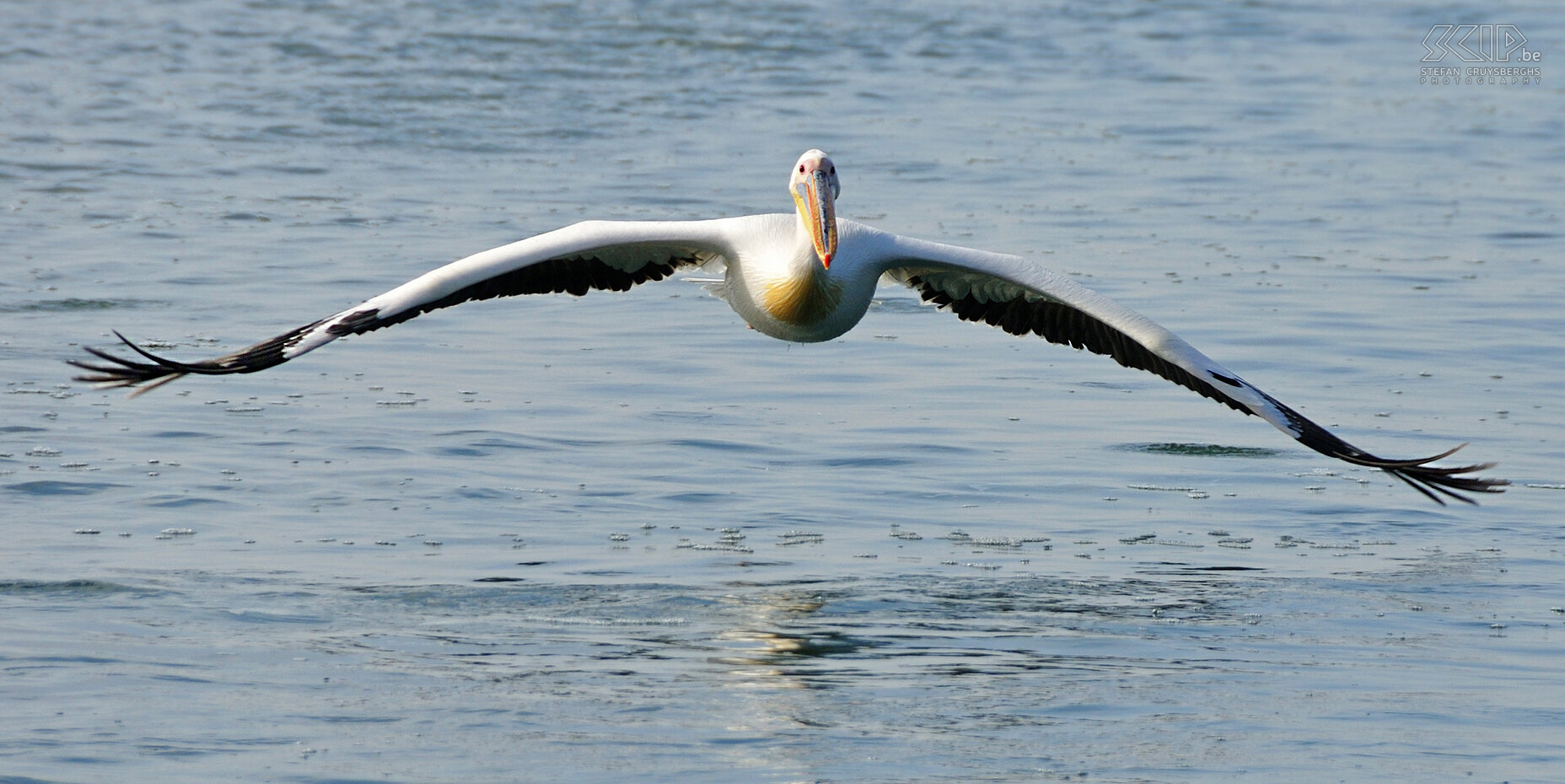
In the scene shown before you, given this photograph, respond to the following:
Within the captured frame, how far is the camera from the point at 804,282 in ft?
26.8

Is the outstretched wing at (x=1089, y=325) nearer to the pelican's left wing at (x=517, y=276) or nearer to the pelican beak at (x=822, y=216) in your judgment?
the pelican beak at (x=822, y=216)

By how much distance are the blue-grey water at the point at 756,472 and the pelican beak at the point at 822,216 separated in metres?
1.25

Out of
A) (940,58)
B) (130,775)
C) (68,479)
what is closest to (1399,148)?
(940,58)

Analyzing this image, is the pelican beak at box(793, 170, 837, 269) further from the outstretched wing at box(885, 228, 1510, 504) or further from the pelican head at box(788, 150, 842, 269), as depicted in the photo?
the outstretched wing at box(885, 228, 1510, 504)

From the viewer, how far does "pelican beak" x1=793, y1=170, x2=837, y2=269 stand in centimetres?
772

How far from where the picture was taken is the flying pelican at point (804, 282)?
7906 mm

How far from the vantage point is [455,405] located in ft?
34.2
